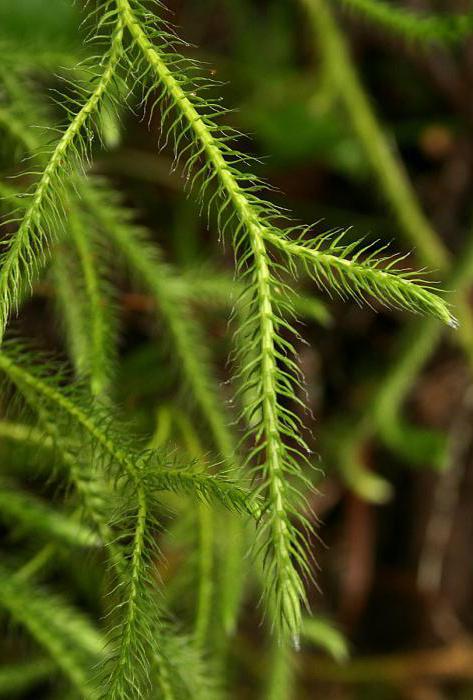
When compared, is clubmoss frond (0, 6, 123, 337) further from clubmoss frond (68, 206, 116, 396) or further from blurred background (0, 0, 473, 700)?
blurred background (0, 0, 473, 700)

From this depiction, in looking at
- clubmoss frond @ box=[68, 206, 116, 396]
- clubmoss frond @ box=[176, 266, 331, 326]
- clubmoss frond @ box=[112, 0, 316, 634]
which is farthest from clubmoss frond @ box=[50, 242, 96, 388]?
clubmoss frond @ box=[112, 0, 316, 634]

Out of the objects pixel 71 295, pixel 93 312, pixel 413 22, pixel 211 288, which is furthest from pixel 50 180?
pixel 413 22

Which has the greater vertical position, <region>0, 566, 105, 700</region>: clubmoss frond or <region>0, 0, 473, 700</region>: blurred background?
<region>0, 0, 473, 700</region>: blurred background

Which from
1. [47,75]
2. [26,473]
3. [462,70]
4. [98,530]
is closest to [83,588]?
[26,473]

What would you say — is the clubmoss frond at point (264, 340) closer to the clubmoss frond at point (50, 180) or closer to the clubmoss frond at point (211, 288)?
the clubmoss frond at point (50, 180)

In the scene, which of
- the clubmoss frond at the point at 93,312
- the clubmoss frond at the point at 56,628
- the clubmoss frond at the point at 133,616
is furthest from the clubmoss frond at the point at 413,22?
the clubmoss frond at the point at 56,628

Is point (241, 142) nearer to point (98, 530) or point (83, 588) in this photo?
point (83, 588)

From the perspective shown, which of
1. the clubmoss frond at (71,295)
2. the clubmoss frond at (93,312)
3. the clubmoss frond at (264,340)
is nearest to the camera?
the clubmoss frond at (264,340)
